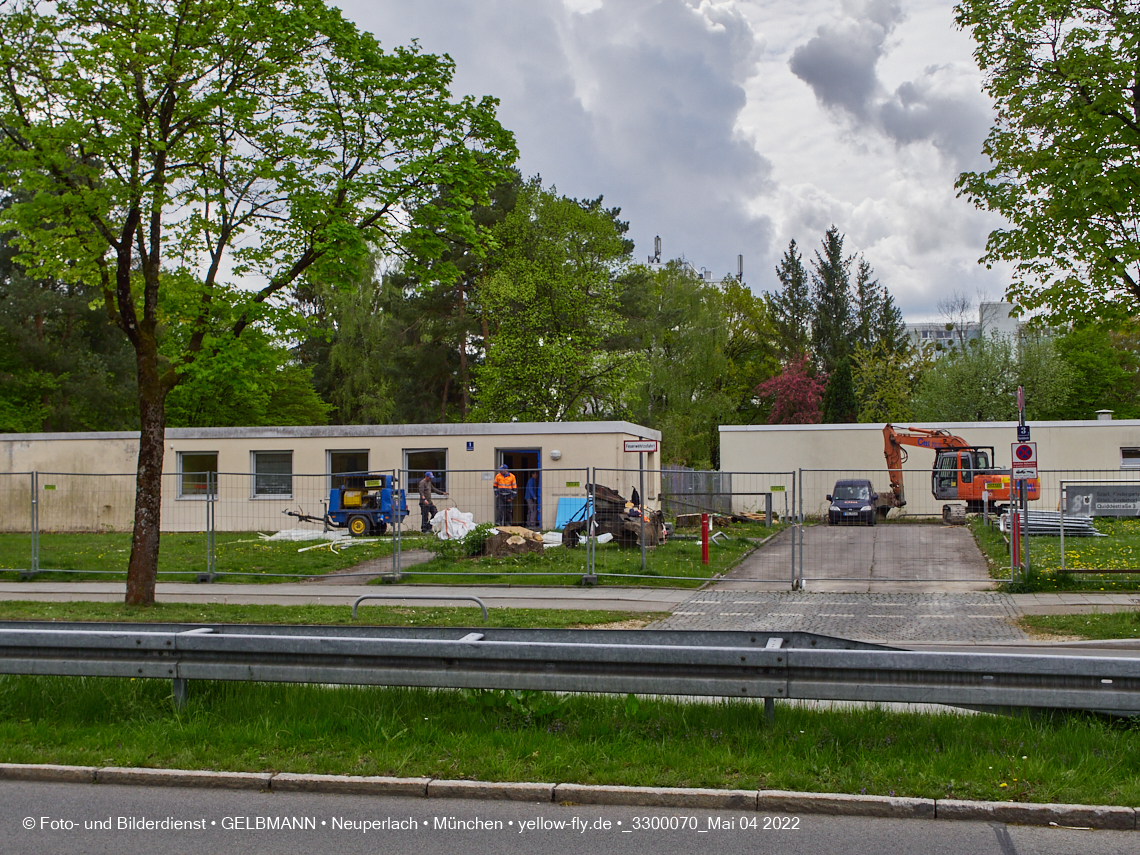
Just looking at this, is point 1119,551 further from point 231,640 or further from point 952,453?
point 231,640

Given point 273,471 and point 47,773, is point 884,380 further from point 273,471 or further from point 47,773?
point 47,773

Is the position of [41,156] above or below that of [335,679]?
above

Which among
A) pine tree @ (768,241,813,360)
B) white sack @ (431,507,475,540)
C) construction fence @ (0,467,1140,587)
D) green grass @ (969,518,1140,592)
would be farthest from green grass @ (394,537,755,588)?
pine tree @ (768,241,813,360)

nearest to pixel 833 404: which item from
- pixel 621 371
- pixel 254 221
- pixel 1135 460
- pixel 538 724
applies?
pixel 621 371

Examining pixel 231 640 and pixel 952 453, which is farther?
pixel 952 453

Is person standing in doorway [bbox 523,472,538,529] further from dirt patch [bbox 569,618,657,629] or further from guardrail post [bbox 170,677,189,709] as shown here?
guardrail post [bbox 170,677,189,709]

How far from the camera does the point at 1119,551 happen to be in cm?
1862

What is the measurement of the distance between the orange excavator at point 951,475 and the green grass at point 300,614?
18.2 m

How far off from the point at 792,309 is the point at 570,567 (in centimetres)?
5774

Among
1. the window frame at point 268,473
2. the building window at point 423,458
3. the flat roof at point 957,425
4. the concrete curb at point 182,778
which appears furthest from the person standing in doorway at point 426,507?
the concrete curb at point 182,778

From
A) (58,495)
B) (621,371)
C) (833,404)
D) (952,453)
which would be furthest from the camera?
(833,404)

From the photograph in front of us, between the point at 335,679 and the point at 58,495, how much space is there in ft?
90.6

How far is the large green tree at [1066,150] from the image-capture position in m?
11.1

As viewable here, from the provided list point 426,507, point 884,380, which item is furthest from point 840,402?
point 426,507
